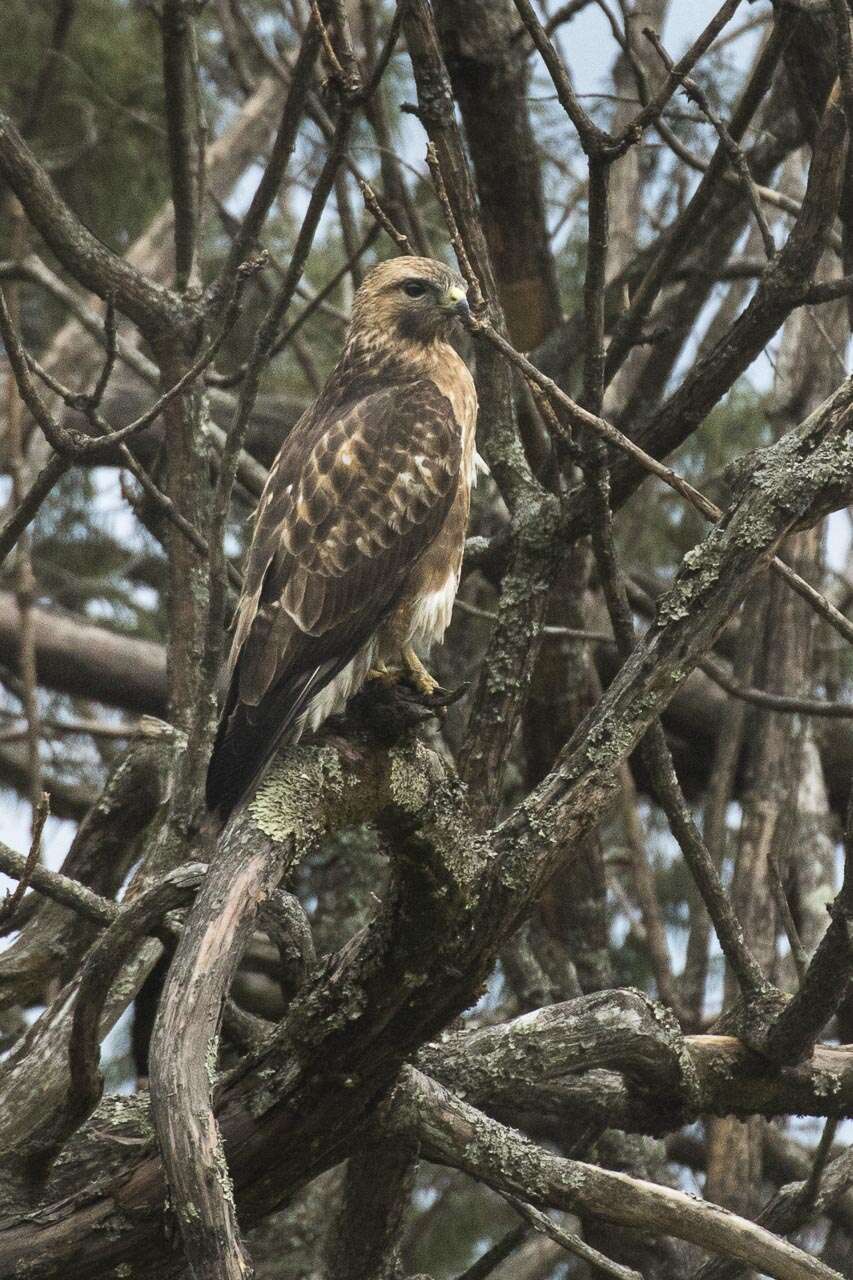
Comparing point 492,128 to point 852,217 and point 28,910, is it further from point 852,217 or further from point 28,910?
point 28,910

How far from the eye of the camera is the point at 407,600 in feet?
13.1

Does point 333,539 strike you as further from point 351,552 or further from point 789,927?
point 789,927

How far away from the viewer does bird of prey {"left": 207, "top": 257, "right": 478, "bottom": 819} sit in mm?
3555

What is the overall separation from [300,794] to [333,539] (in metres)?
1.08

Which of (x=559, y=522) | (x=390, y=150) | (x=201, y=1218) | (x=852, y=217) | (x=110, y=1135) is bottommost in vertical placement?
(x=201, y=1218)

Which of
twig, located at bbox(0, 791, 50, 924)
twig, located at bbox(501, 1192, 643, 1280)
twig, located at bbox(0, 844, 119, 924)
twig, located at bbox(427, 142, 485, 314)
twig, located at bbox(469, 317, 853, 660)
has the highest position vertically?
twig, located at bbox(427, 142, 485, 314)

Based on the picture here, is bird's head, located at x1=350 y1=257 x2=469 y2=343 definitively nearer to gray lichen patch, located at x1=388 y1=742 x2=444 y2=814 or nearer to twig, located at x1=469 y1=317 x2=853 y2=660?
twig, located at x1=469 y1=317 x2=853 y2=660

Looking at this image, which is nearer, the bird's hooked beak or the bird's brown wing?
the bird's brown wing

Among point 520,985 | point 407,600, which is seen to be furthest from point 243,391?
point 520,985

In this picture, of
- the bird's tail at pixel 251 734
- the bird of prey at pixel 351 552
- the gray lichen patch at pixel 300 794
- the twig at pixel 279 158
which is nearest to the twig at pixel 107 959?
the gray lichen patch at pixel 300 794

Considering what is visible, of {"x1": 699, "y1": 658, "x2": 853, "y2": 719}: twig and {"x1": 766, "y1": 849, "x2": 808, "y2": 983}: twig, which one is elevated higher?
{"x1": 699, "y1": 658, "x2": 853, "y2": 719}: twig

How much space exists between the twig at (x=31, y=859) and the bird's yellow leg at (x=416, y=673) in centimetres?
106

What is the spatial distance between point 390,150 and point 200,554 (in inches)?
64.7

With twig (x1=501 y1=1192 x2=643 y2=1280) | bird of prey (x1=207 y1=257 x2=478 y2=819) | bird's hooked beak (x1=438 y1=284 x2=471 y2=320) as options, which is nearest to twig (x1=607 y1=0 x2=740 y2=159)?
bird of prey (x1=207 y1=257 x2=478 y2=819)
